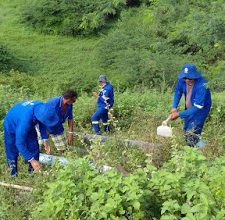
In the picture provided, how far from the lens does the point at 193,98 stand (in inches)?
292

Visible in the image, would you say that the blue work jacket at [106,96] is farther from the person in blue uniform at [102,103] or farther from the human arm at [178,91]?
the human arm at [178,91]

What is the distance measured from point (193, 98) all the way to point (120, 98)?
2.49 meters

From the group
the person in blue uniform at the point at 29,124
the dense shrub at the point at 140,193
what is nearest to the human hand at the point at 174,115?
the person in blue uniform at the point at 29,124

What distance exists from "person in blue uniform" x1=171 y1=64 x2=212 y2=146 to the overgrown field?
0.72ft

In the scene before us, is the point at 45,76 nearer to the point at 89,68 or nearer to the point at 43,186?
the point at 89,68

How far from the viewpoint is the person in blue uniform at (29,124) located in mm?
6219

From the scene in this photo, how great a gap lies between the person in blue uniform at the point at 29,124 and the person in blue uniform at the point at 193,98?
207 centimetres

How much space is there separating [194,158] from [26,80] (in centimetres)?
1021

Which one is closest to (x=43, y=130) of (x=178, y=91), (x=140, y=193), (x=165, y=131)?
(x=165, y=131)

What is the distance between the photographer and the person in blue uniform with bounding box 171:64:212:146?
23.6ft

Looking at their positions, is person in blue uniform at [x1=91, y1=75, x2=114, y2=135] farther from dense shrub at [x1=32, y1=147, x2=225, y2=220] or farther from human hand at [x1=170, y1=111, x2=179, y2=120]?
dense shrub at [x1=32, y1=147, x2=225, y2=220]

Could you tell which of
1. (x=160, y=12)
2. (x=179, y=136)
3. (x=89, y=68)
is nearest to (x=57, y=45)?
(x=89, y=68)

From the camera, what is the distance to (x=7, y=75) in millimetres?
14672

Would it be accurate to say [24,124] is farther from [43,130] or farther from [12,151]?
[12,151]
